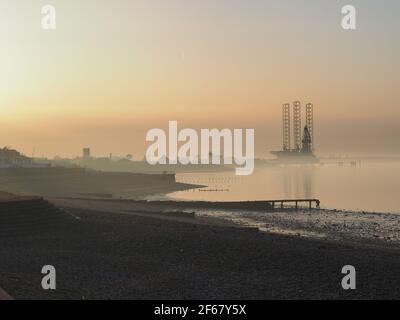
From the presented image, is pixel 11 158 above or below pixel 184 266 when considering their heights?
above

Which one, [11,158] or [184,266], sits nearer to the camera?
[184,266]

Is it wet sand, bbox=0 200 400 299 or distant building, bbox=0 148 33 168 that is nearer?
wet sand, bbox=0 200 400 299

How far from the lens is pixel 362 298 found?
11.7 m

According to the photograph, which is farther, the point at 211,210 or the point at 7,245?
the point at 211,210

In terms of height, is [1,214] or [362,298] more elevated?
[1,214]

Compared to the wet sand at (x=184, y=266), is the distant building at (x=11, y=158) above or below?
above

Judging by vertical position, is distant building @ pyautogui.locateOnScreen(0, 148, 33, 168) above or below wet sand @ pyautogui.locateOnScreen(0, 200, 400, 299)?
above

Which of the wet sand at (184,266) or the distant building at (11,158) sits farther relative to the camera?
the distant building at (11,158)
